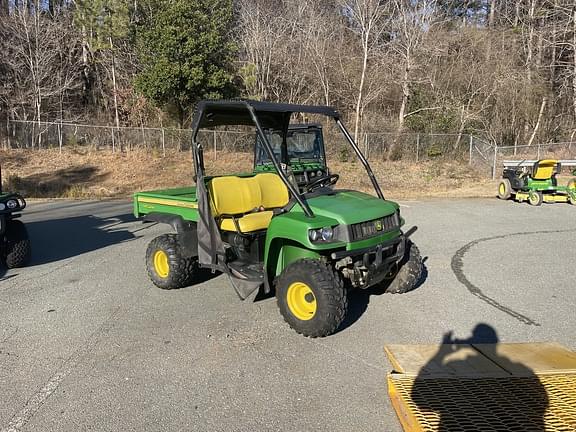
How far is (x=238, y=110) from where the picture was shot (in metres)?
4.70

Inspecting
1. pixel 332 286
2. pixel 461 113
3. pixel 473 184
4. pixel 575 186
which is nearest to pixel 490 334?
pixel 332 286

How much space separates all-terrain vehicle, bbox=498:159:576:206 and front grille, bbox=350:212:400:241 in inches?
404

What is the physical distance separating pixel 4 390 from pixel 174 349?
120 cm

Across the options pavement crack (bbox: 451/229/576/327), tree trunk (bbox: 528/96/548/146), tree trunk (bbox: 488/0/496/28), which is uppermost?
tree trunk (bbox: 488/0/496/28)

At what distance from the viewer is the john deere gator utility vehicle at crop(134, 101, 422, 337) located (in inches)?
149

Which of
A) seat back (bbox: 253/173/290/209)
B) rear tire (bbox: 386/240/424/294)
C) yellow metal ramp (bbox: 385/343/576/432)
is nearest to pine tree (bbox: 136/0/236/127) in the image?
seat back (bbox: 253/173/290/209)

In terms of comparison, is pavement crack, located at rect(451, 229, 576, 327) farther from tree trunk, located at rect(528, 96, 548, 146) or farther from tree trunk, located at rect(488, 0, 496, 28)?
tree trunk, located at rect(488, 0, 496, 28)

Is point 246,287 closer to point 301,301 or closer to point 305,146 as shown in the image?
point 301,301

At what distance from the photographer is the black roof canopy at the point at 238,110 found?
14.1 feet

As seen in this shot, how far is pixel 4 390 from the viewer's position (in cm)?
316

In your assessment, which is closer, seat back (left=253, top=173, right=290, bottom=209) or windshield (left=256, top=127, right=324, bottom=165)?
seat back (left=253, top=173, right=290, bottom=209)

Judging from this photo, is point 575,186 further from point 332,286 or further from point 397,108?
point 397,108

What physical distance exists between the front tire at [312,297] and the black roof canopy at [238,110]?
1513 mm

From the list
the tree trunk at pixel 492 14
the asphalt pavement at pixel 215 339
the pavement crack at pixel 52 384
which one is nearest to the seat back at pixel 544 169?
the asphalt pavement at pixel 215 339
